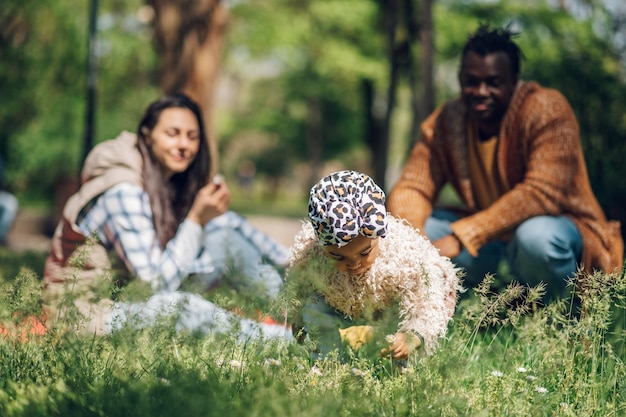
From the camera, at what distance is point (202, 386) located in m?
2.35

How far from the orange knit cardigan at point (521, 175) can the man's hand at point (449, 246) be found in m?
0.05

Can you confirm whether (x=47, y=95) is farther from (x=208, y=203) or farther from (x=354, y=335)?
(x=354, y=335)

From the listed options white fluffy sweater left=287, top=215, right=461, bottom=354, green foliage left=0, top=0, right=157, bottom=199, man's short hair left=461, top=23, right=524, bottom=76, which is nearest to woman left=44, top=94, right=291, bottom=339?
white fluffy sweater left=287, top=215, right=461, bottom=354

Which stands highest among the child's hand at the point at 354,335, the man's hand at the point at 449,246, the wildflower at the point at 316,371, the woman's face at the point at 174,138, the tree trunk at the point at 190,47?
the tree trunk at the point at 190,47

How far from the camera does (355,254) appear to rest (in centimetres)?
301

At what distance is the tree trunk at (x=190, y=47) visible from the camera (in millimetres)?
9500

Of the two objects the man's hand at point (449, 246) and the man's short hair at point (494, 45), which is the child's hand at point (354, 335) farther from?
the man's short hair at point (494, 45)

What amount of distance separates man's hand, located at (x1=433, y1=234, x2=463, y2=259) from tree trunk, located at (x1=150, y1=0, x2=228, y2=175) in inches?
223

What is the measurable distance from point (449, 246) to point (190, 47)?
6.09m

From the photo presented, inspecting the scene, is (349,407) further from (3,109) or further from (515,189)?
(3,109)

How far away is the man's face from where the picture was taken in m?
4.18

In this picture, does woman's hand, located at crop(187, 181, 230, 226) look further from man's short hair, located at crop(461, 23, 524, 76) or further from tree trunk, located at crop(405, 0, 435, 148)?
tree trunk, located at crop(405, 0, 435, 148)

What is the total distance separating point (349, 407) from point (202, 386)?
404 mm

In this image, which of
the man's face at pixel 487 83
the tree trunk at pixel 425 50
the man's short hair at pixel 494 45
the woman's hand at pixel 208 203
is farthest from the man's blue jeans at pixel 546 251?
the tree trunk at pixel 425 50
